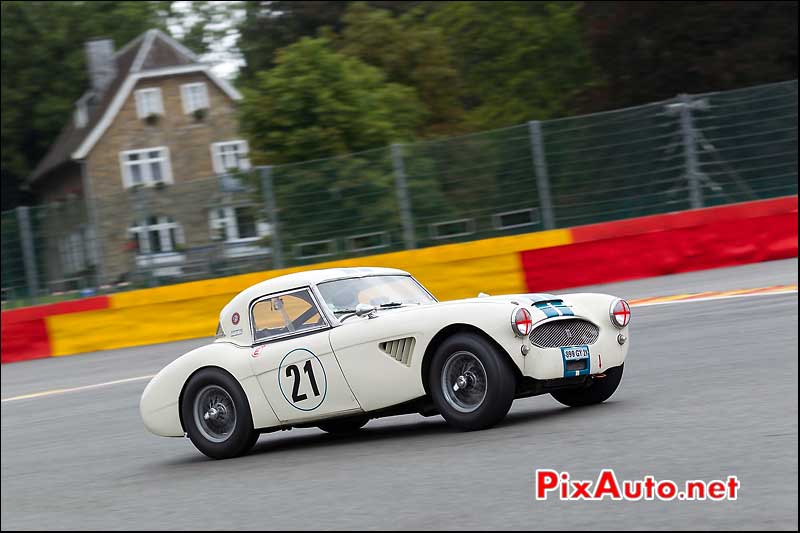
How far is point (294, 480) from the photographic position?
23.6 ft

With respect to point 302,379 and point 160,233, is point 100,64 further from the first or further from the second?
point 302,379

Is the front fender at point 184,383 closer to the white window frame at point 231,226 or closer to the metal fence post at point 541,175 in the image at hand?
the white window frame at point 231,226

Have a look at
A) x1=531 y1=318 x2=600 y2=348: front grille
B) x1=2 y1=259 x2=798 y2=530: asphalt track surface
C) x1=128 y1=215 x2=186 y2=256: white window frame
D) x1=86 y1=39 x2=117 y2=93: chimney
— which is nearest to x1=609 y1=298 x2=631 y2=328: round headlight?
x1=531 y1=318 x2=600 y2=348: front grille

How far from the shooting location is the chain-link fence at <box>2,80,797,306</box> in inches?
673

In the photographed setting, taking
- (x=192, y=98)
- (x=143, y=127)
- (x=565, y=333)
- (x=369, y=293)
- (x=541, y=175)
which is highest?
(x=192, y=98)

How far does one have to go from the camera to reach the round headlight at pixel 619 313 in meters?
7.90

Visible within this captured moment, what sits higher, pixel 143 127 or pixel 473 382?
pixel 143 127

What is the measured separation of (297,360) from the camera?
26.8 ft

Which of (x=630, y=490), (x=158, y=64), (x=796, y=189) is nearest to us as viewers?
(x=630, y=490)

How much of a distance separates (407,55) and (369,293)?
102ft

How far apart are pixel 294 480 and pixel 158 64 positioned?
163ft

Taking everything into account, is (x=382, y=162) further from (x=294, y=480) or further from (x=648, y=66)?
(x=648, y=66)

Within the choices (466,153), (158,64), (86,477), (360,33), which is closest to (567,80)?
(360,33)

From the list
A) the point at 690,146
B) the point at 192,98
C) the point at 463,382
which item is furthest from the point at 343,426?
the point at 192,98
